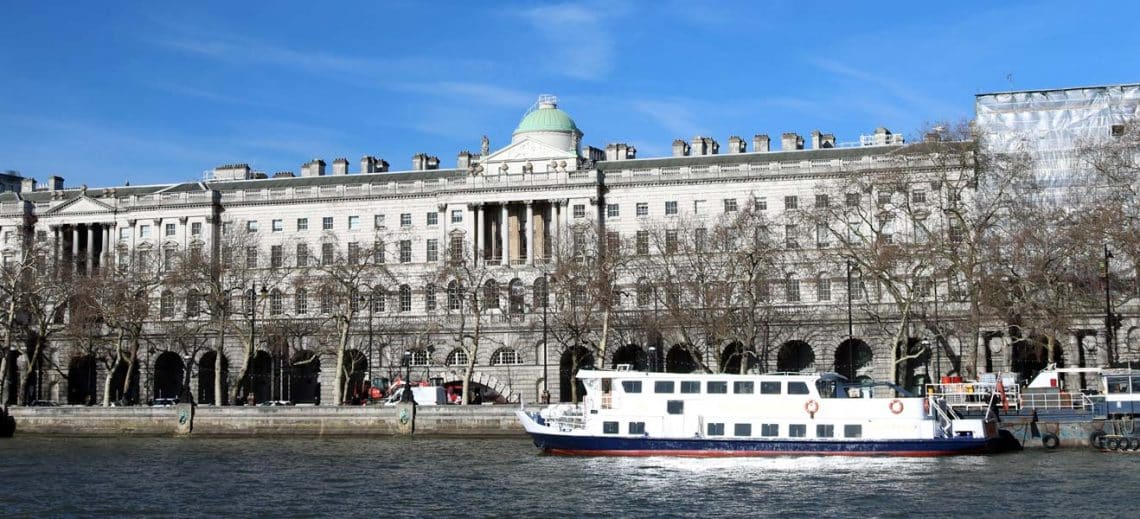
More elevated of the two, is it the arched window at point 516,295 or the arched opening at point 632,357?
the arched window at point 516,295

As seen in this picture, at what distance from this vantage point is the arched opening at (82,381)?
12510 cm

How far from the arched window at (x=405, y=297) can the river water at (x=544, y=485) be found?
43.7 metres

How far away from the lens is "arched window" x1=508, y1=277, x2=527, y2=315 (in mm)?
→ 118500

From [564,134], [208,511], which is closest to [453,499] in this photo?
[208,511]

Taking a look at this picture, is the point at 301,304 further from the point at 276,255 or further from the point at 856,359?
the point at 856,359

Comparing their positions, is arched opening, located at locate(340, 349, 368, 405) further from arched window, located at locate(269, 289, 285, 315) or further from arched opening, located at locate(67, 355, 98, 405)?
arched opening, located at locate(67, 355, 98, 405)

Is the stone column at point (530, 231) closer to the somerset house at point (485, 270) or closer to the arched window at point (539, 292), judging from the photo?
the somerset house at point (485, 270)

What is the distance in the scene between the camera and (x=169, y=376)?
128 meters

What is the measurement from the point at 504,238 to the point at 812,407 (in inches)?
2206

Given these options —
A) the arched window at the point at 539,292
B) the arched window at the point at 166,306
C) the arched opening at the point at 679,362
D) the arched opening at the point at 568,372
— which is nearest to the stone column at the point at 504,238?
the arched window at the point at 539,292

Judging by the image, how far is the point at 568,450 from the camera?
7444 centimetres

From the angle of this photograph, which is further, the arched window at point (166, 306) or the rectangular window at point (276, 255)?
the rectangular window at point (276, 255)

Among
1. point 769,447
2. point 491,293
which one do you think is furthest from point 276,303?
point 769,447

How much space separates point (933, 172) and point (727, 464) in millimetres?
42280
